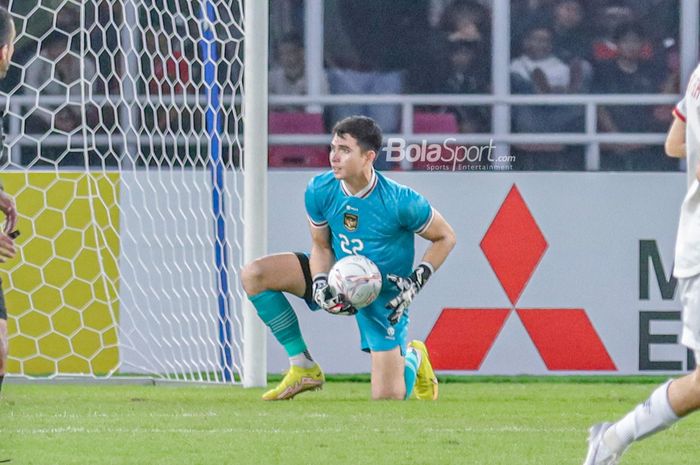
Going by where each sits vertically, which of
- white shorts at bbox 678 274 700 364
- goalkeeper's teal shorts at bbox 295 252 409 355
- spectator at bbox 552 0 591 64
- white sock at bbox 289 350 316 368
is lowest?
white sock at bbox 289 350 316 368

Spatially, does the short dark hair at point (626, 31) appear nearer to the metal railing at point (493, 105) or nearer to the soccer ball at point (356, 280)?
the metal railing at point (493, 105)

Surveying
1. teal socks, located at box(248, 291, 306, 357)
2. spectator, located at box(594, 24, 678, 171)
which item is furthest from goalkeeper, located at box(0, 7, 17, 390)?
spectator, located at box(594, 24, 678, 171)

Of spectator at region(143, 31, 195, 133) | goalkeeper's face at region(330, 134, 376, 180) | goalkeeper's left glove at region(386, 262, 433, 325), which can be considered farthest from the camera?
spectator at region(143, 31, 195, 133)

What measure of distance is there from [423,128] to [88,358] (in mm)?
2299

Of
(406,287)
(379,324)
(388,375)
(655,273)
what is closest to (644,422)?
(406,287)

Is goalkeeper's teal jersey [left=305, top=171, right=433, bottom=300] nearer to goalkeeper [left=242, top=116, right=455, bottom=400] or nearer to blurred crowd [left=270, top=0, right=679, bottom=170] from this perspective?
goalkeeper [left=242, top=116, right=455, bottom=400]

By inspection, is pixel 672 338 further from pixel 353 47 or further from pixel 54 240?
pixel 54 240

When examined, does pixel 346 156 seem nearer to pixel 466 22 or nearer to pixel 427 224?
pixel 427 224

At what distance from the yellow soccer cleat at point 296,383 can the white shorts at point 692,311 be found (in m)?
3.09

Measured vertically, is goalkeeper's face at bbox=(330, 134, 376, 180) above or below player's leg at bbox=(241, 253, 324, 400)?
above

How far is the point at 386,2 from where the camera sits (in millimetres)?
9125

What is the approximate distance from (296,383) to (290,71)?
2.54 metres

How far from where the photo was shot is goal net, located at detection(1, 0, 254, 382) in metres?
8.60

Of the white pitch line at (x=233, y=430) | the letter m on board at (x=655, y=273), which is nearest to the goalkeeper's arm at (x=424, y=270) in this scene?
the white pitch line at (x=233, y=430)
